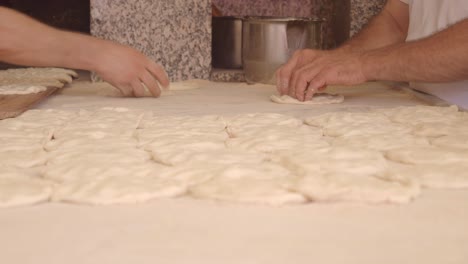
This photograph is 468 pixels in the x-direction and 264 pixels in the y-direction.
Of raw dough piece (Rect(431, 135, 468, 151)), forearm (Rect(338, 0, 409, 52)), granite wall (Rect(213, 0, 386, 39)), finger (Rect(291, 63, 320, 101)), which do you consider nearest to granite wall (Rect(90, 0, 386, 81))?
forearm (Rect(338, 0, 409, 52))

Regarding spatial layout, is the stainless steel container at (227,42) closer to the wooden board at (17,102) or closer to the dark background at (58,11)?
the dark background at (58,11)

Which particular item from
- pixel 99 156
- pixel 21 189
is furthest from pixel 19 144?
pixel 21 189

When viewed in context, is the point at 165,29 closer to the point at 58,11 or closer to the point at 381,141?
the point at 58,11

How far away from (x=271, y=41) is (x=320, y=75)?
0.56m

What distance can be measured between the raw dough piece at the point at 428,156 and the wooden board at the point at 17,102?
101 centimetres

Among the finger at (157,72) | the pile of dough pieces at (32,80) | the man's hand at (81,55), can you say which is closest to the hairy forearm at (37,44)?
the man's hand at (81,55)

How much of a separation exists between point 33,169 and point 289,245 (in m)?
0.56

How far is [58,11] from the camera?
11.8 ft

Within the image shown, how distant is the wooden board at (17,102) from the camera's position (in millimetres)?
1546

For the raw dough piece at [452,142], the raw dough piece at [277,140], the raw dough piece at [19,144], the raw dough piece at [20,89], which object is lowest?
the raw dough piece at [19,144]

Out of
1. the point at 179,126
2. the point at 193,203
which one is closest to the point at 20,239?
the point at 193,203

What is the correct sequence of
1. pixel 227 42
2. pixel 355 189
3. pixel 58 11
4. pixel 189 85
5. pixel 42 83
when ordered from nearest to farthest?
pixel 355 189
pixel 42 83
pixel 189 85
pixel 227 42
pixel 58 11

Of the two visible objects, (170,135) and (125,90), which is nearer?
(170,135)

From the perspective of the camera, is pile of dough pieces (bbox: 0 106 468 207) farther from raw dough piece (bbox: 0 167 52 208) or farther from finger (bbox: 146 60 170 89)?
finger (bbox: 146 60 170 89)
